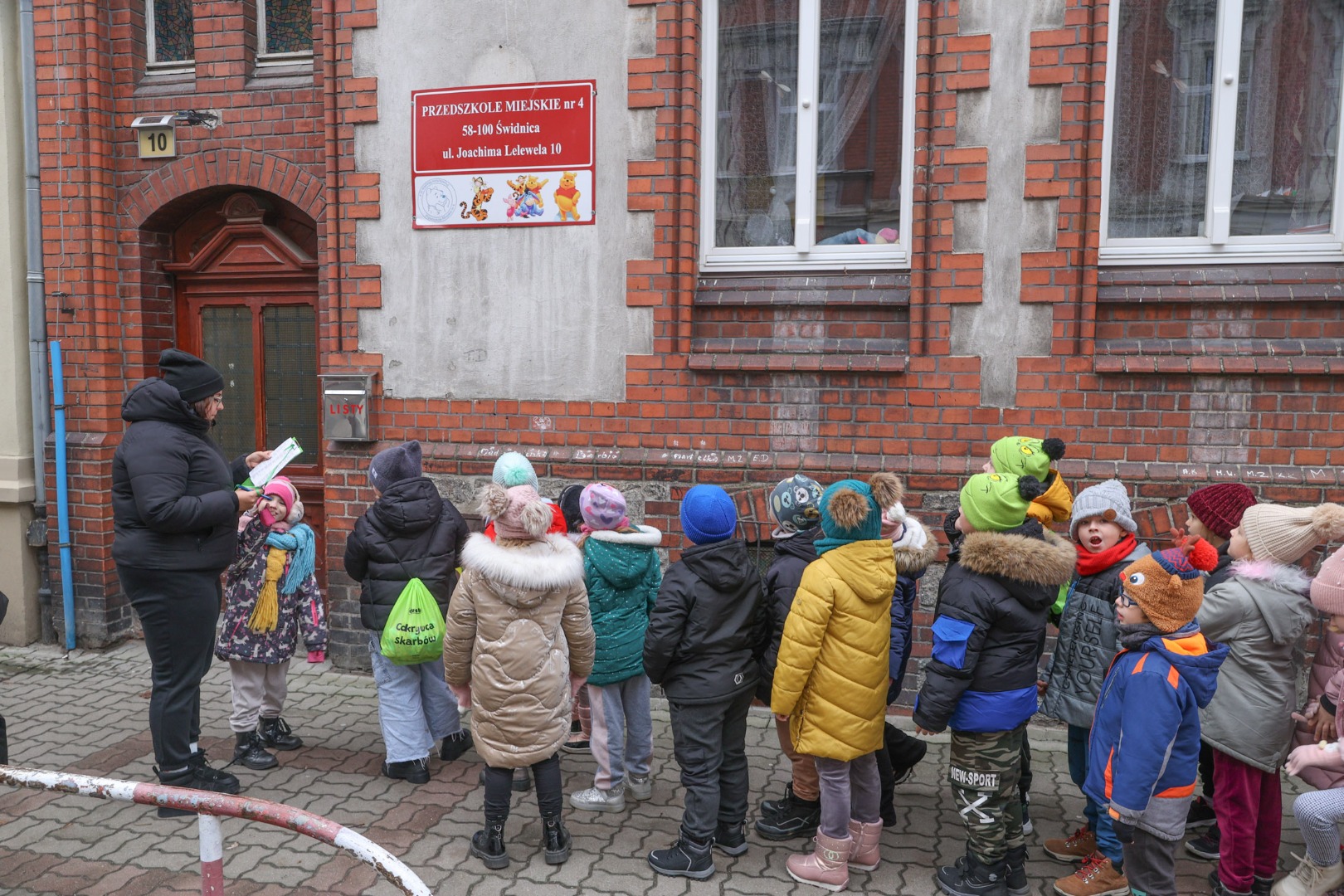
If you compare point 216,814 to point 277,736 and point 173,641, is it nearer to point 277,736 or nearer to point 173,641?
point 173,641

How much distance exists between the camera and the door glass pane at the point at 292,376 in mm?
6945

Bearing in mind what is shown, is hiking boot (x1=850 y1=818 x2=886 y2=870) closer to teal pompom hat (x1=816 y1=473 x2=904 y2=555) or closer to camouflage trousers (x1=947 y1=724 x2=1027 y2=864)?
camouflage trousers (x1=947 y1=724 x2=1027 y2=864)

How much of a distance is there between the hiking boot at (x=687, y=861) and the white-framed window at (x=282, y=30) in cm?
567

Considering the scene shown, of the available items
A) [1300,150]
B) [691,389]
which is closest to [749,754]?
[691,389]

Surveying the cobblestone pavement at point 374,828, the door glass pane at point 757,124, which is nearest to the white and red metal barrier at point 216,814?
the cobblestone pavement at point 374,828

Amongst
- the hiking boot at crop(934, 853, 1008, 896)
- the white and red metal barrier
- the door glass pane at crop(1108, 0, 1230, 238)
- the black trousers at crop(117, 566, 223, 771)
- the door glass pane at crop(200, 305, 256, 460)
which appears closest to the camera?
the white and red metal barrier

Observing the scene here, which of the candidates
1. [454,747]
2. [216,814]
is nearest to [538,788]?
[454,747]

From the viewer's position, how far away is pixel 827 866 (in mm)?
3879

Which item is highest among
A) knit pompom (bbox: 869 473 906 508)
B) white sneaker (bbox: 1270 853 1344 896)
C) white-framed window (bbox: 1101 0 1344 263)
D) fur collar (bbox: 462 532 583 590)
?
white-framed window (bbox: 1101 0 1344 263)

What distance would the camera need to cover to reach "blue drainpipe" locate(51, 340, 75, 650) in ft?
22.2

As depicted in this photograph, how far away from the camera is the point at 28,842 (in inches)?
166

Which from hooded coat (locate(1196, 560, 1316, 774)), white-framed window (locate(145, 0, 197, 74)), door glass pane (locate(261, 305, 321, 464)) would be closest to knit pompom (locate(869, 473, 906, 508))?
hooded coat (locate(1196, 560, 1316, 774))

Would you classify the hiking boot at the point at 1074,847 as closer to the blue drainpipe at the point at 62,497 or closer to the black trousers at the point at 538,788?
the black trousers at the point at 538,788

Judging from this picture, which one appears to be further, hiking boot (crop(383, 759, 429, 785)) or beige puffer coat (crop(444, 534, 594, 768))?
hiking boot (crop(383, 759, 429, 785))
